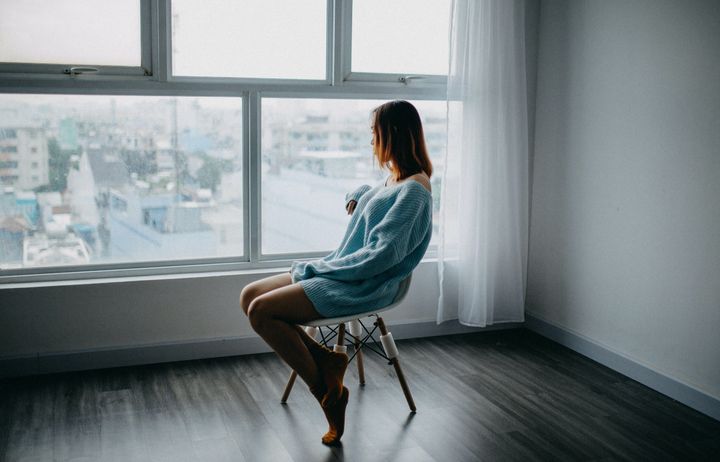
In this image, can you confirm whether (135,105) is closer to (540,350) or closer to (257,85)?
(257,85)

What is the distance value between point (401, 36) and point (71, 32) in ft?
5.23

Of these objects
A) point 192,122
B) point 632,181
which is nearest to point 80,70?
point 192,122

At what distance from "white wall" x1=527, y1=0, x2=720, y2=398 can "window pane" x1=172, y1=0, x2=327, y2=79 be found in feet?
4.12

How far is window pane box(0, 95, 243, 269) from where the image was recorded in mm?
3330

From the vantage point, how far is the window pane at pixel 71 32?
3.20m

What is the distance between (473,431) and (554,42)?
6.90 feet

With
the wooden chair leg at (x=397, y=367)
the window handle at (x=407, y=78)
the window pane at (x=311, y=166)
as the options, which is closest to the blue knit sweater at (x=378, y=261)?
the wooden chair leg at (x=397, y=367)

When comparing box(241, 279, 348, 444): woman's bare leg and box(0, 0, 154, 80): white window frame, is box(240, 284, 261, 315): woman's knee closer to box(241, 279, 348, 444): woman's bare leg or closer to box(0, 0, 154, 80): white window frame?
box(241, 279, 348, 444): woman's bare leg

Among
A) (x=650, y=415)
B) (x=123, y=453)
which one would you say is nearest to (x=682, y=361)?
(x=650, y=415)

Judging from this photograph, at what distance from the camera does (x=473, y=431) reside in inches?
113

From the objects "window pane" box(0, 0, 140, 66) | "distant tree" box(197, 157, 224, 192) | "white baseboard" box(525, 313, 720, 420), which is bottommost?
"white baseboard" box(525, 313, 720, 420)

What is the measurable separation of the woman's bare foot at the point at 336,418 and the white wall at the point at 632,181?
151 centimetres

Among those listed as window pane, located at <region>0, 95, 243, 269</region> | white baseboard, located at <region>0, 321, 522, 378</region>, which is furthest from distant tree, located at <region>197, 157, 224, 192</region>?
white baseboard, located at <region>0, 321, 522, 378</region>

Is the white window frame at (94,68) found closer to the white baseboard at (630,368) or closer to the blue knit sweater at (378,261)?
the blue knit sweater at (378,261)
